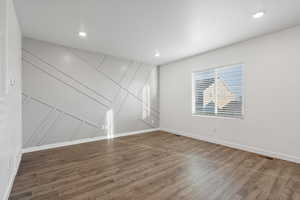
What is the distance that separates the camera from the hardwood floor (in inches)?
69.1

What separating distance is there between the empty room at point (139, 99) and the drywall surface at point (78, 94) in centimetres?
3

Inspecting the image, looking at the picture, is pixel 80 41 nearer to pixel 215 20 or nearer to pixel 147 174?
pixel 215 20

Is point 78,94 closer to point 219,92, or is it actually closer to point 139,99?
point 139,99

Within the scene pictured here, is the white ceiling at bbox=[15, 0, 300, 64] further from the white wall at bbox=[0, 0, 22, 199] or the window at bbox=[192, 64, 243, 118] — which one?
the window at bbox=[192, 64, 243, 118]

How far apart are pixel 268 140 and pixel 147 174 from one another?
2.69 m

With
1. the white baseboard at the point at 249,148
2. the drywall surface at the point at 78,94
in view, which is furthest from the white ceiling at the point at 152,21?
the white baseboard at the point at 249,148

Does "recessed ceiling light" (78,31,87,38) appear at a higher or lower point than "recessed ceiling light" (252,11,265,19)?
higher

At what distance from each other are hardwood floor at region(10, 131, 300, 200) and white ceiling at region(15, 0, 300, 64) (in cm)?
262

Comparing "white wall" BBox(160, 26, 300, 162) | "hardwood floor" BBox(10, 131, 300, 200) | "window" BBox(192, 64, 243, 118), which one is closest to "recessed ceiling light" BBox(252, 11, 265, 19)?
"white wall" BBox(160, 26, 300, 162)

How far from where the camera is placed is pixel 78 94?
385 cm

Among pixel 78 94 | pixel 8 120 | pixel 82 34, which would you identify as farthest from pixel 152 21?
pixel 78 94

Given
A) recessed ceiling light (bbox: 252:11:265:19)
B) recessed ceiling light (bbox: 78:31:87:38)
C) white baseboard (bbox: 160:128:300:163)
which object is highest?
recessed ceiling light (bbox: 78:31:87:38)

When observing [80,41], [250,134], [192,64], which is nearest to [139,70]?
[192,64]

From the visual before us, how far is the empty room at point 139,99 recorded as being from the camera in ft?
6.28
